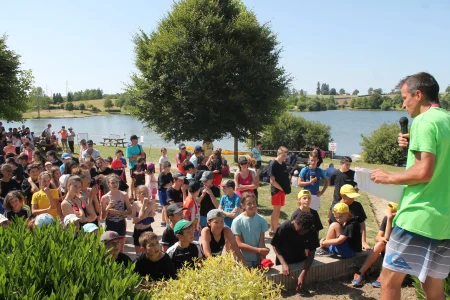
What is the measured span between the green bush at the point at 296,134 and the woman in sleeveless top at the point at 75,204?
24028mm

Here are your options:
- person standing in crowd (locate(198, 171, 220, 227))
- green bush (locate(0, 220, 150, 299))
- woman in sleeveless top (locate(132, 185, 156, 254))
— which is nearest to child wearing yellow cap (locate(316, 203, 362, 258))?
person standing in crowd (locate(198, 171, 220, 227))

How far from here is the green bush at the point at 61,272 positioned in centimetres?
242

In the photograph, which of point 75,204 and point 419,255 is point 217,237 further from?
point 419,255

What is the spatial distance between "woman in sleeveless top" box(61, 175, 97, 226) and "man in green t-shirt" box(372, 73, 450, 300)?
464 centimetres

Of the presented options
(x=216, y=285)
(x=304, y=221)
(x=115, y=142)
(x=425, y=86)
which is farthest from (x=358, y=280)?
(x=115, y=142)

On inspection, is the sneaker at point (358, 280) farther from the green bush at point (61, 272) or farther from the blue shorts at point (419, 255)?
the green bush at point (61, 272)

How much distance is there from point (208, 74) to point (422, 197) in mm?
16350

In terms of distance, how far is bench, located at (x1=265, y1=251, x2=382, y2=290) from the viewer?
533 cm

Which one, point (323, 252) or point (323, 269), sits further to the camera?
point (323, 252)

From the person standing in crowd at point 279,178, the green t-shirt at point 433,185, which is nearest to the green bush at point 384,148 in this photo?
the person standing in crowd at point 279,178

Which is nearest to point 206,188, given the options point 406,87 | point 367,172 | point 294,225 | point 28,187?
point 294,225

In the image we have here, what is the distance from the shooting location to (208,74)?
18484mm

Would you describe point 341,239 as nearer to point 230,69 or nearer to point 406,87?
point 406,87

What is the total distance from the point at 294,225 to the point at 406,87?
9.95 ft
